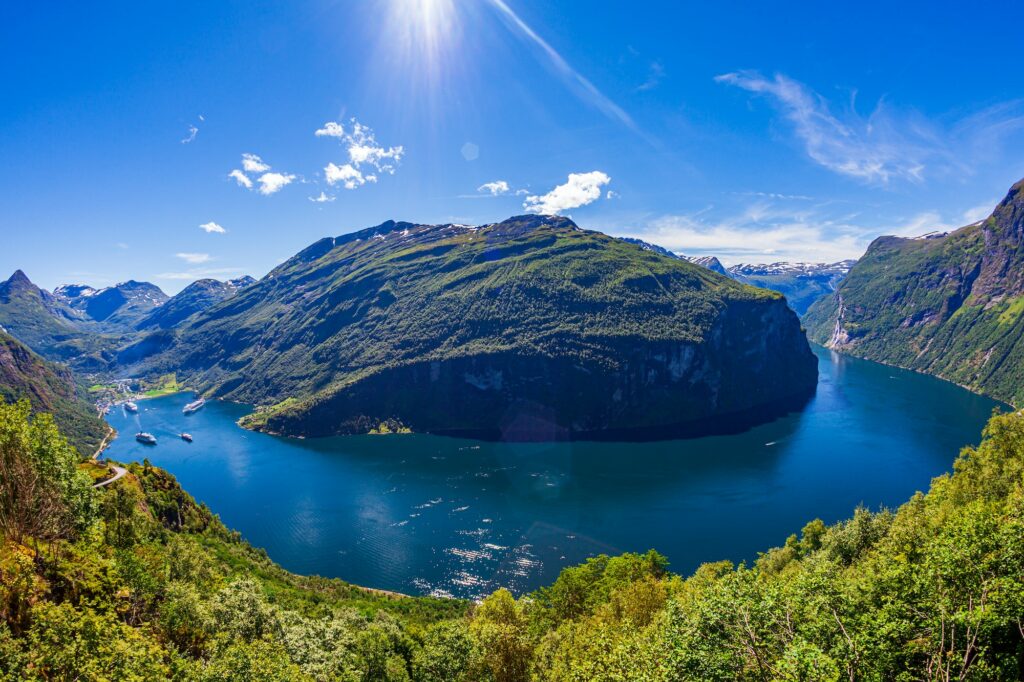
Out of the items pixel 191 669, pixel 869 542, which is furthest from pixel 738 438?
pixel 191 669

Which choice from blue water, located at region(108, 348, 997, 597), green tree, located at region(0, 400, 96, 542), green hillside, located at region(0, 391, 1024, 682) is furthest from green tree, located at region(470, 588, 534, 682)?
blue water, located at region(108, 348, 997, 597)

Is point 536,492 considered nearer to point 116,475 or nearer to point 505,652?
point 116,475

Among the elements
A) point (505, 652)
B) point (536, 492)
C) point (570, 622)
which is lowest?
point (536, 492)

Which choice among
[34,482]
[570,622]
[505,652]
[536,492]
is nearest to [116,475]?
[34,482]

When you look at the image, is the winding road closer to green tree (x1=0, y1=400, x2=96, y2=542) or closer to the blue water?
the blue water

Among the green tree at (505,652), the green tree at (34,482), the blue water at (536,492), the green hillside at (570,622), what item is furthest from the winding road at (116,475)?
the green tree at (505,652)

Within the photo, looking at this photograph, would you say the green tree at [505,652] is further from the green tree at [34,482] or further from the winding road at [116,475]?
the winding road at [116,475]

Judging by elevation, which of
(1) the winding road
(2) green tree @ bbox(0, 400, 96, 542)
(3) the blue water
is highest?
(2) green tree @ bbox(0, 400, 96, 542)
